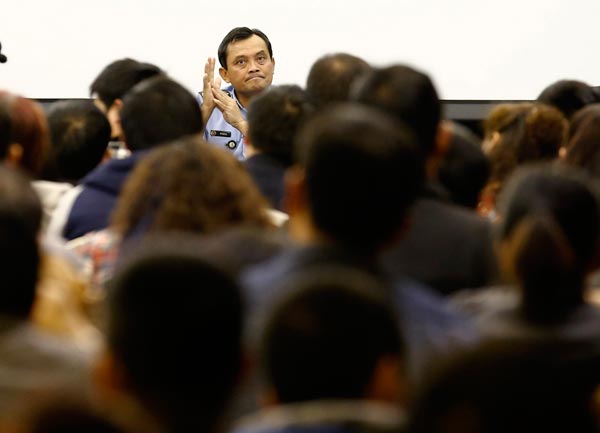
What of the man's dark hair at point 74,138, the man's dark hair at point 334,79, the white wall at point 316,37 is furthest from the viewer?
the white wall at point 316,37

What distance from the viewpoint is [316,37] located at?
5.64m

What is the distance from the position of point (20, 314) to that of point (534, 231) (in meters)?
0.69

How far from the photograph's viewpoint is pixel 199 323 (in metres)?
1.36

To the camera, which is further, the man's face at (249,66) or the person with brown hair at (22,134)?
the man's face at (249,66)

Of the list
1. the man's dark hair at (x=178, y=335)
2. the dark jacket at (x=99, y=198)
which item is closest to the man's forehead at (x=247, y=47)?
the dark jacket at (x=99, y=198)

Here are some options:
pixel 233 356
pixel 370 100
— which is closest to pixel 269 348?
pixel 233 356

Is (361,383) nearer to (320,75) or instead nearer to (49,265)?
(49,265)

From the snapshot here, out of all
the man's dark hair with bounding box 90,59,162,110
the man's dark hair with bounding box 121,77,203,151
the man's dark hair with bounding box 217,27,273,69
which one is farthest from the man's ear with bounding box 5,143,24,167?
the man's dark hair with bounding box 217,27,273,69

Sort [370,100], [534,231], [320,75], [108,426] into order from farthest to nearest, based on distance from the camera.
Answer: [320,75]
[370,100]
[534,231]
[108,426]

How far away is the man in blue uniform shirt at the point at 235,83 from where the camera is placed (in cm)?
512

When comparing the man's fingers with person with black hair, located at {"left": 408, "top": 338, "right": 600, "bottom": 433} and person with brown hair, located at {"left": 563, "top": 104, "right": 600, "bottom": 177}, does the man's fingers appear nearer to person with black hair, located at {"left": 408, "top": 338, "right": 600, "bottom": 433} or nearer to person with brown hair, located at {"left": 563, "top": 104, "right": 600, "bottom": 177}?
person with brown hair, located at {"left": 563, "top": 104, "right": 600, "bottom": 177}

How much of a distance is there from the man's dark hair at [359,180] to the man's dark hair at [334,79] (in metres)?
1.41

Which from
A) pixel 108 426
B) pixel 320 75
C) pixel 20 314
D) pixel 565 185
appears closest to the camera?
pixel 108 426

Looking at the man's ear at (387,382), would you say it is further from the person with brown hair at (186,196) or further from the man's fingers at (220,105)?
the man's fingers at (220,105)
